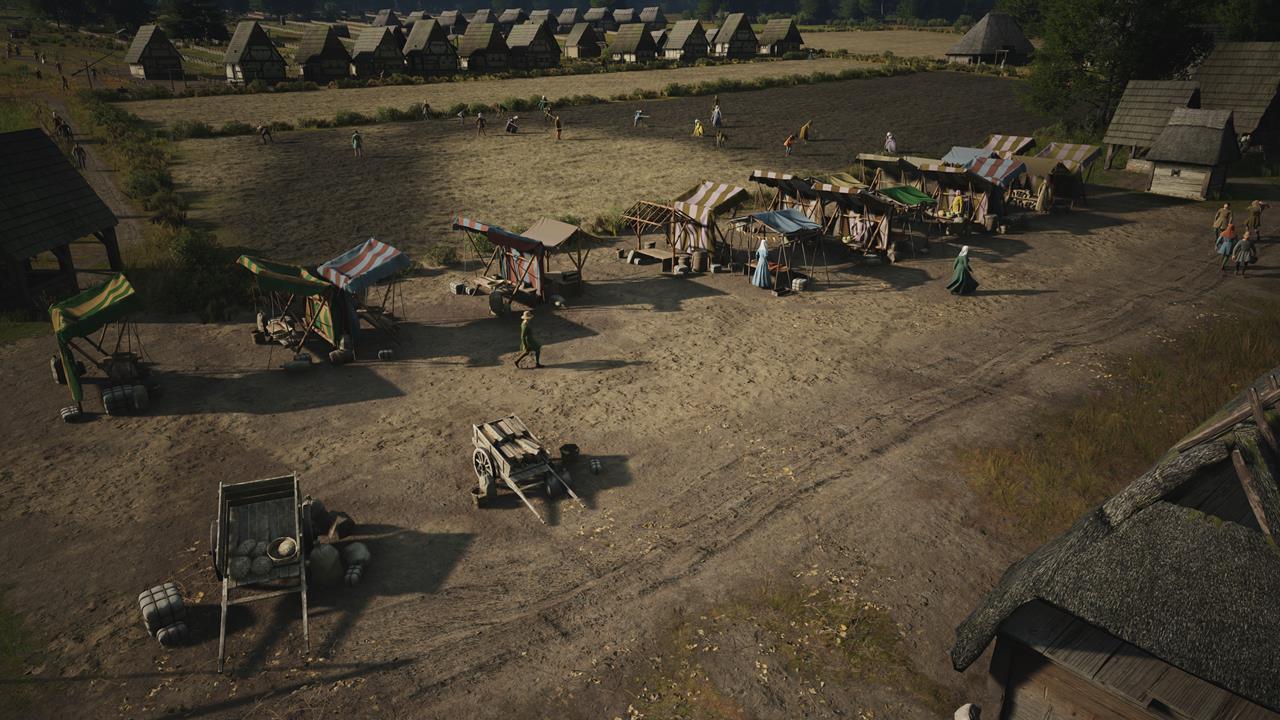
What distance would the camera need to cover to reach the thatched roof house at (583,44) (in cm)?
8562

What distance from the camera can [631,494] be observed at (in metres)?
11.8

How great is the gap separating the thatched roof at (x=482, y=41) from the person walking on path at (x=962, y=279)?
62.9 metres

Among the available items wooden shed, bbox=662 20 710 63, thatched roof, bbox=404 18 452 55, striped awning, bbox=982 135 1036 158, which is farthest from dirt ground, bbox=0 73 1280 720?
wooden shed, bbox=662 20 710 63

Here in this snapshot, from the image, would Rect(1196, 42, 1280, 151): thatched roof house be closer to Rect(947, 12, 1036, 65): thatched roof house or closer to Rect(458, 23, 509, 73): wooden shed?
Rect(947, 12, 1036, 65): thatched roof house

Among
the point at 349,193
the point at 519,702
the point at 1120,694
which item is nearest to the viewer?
the point at 1120,694

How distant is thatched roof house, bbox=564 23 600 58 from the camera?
85625 mm

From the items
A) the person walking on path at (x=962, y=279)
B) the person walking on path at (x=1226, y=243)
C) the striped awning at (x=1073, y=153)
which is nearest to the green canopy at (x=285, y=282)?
the person walking on path at (x=962, y=279)

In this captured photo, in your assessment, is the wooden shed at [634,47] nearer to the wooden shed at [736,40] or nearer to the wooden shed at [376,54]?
the wooden shed at [736,40]

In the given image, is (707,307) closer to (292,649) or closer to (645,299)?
(645,299)

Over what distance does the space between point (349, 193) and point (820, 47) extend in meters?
83.2

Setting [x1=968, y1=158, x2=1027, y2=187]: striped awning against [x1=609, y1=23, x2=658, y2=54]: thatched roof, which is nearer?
[x1=968, y1=158, x2=1027, y2=187]: striped awning

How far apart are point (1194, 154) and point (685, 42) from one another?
205ft

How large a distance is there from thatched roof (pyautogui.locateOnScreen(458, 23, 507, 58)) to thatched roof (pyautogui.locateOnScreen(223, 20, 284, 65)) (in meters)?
17.5

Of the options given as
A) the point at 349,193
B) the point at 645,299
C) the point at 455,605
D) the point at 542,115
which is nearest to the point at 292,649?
the point at 455,605
